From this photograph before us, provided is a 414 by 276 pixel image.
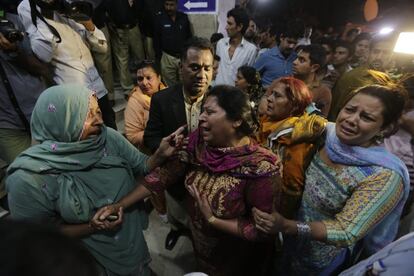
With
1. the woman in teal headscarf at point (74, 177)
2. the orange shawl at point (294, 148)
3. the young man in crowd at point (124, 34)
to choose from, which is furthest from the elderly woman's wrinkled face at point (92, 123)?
the young man in crowd at point (124, 34)

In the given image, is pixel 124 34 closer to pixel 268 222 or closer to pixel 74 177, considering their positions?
pixel 74 177

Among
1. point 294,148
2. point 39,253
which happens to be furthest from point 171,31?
A: point 39,253

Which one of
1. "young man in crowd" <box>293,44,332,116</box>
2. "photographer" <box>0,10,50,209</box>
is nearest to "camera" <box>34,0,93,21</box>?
"photographer" <box>0,10,50,209</box>

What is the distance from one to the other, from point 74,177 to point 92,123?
11.6 inches

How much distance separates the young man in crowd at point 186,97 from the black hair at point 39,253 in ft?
4.81

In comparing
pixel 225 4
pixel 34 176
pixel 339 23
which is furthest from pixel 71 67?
pixel 339 23

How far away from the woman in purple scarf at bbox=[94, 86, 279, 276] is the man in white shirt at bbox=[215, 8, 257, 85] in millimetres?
2378

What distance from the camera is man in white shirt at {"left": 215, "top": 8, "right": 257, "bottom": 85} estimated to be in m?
3.65

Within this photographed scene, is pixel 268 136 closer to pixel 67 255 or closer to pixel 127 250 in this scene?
pixel 127 250

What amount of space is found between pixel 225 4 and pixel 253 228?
4.13m

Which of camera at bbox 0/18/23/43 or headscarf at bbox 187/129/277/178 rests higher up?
camera at bbox 0/18/23/43

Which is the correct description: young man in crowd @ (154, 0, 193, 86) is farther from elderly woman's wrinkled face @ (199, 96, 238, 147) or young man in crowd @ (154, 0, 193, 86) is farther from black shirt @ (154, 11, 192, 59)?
elderly woman's wrinkled face @ (199, 96, 238, 147)

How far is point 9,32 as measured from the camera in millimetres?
1890

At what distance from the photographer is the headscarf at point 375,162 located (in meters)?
1.26
